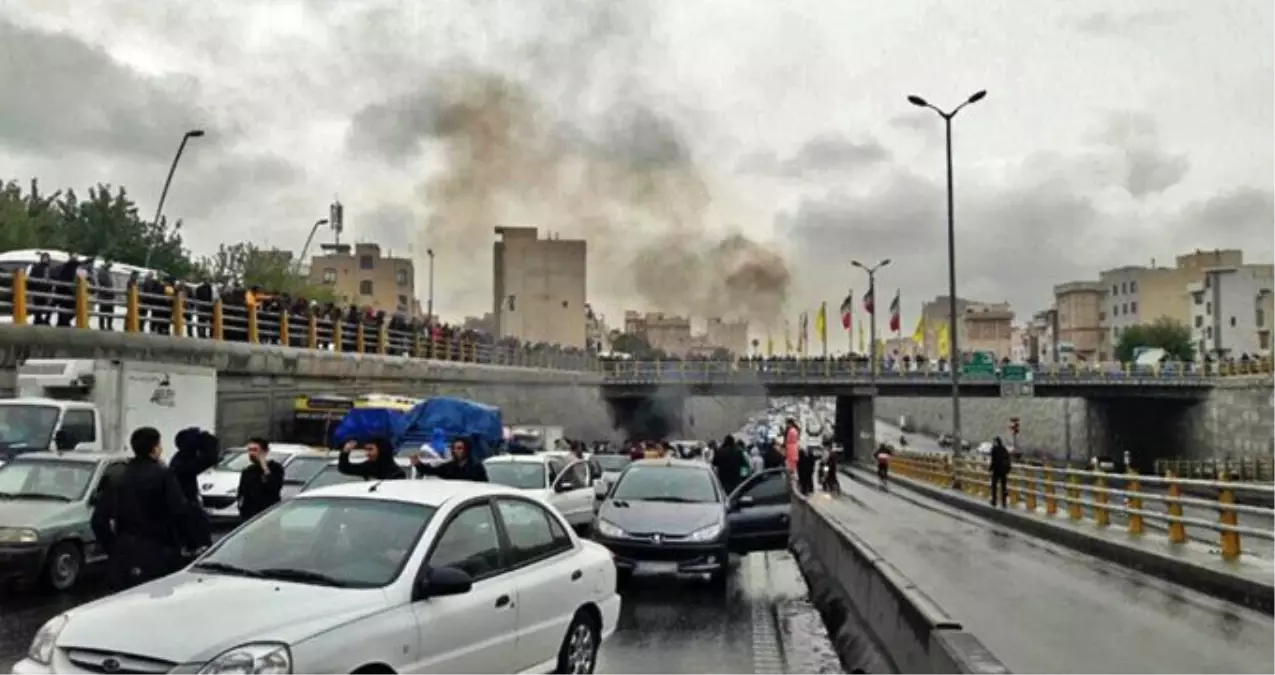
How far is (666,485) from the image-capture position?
50.2 feet

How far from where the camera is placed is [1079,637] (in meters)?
9.98

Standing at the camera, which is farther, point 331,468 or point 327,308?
point 327,308

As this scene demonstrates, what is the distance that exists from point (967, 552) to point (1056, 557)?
4.48 feet

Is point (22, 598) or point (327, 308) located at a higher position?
point (327, 308)

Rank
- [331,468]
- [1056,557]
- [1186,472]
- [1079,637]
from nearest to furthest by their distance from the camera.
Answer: [1079,637] < [331,468] < [1056,557] < [1186,472]

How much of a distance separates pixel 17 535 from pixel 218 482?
19.4 feet

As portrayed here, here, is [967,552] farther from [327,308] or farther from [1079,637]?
[327,308]

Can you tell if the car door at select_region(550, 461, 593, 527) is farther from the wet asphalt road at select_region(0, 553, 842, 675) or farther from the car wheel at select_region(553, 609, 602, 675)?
the car wheel at select_region(553, 609, 602, 675)

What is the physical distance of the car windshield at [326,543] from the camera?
6379 mm

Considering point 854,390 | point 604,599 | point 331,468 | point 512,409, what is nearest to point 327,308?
point 512,409

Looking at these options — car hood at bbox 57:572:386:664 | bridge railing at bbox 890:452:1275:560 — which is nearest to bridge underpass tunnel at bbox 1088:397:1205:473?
bridge railing at bbox 890:452:1275:560

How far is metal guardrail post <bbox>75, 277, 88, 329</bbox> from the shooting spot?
22047mm

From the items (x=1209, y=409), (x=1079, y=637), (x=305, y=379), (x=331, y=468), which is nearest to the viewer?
(x=1079, y=637)

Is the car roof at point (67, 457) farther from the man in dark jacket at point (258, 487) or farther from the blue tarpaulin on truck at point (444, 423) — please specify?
the blue tarpaulin on truck at point (444, 423)
